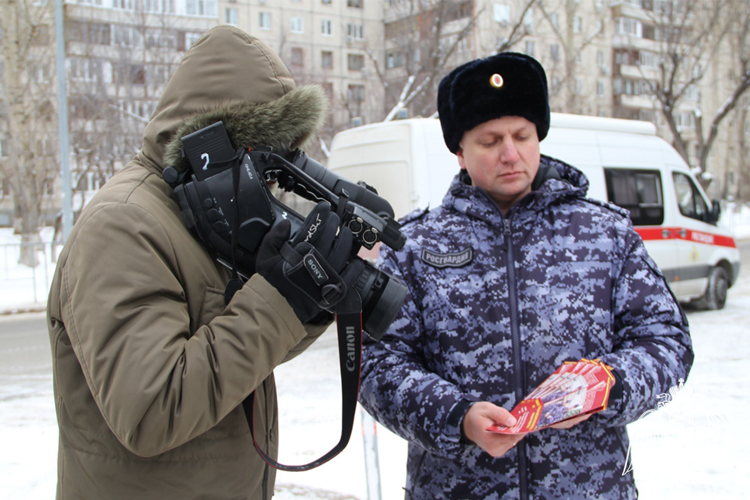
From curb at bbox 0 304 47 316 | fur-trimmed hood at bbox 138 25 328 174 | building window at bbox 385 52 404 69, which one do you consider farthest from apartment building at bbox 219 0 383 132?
fur-trimmed hood at bbox 138 25 328 174

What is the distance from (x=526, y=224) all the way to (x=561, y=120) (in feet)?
19.7

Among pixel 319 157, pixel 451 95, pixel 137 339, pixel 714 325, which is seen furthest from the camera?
pixel 319 157

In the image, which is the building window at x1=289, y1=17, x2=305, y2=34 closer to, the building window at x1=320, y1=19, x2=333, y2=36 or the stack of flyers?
the building window at x1=320, y1=19, x2=333, y2=36

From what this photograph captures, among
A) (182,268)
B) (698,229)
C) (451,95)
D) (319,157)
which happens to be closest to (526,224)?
(451,95)

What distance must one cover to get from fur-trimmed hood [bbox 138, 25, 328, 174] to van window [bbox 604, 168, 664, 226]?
6739 mm

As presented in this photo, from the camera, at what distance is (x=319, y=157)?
23172 mm

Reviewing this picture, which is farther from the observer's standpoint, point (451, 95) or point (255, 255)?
point (451, 95)

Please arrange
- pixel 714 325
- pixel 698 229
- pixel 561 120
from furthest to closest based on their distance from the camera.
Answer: pixel 698 229
pixel 714 325
pixel 561 120

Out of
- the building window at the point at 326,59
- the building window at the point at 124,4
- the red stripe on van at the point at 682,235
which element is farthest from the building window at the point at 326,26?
the red stripe on van at the point at 682,235

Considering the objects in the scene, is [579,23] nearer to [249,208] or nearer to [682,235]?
[682,235]

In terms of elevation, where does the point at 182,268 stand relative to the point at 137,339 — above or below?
above

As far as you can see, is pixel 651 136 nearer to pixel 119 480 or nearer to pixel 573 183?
pixel 573 183

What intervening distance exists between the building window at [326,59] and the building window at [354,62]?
117cm

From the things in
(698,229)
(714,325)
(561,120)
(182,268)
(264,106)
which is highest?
(561,120)
